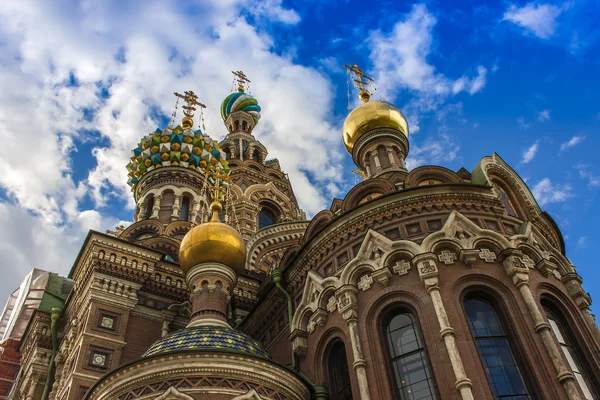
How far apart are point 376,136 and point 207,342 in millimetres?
7474

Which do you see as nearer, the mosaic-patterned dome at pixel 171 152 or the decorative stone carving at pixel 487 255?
the decorative stone carving at pixel 487 255

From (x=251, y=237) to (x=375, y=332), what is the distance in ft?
34.4

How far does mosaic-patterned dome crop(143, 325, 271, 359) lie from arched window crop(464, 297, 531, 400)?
292 cm

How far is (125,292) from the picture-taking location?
1187cm

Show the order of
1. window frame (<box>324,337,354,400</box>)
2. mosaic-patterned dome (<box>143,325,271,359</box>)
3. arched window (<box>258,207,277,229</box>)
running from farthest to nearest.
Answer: arched window (<box>258,207,277,229</box>) < window frame (<box>324,337,354,400</box>) < mosaic-patterned dome (<box>143,325,271,359</box>)

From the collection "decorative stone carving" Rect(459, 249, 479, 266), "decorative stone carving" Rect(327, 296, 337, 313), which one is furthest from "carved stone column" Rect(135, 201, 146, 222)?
"decorative stone carving" Rect(459, 249, 479, 266)

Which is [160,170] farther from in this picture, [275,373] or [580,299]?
[580,299]

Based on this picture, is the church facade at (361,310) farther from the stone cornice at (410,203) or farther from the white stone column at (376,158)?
the white stone column at (376,158)

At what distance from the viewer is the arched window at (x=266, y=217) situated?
23453 mm

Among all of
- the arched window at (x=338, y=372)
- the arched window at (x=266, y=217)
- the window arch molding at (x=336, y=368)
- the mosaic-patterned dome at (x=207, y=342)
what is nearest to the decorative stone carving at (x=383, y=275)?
the window arch molding at (x=336, y=368)

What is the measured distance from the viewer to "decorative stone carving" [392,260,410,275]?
910 cm

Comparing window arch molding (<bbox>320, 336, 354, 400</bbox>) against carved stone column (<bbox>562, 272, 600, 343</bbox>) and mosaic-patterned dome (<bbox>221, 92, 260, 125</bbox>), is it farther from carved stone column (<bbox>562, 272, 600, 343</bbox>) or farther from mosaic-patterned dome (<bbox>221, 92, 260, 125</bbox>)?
mosaic-patterned dome (<bbox>221, 92, 260, 125</bbox>)

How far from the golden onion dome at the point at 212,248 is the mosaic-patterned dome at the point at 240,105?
19.9 m

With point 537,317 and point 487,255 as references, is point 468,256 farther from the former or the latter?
point 537,317
